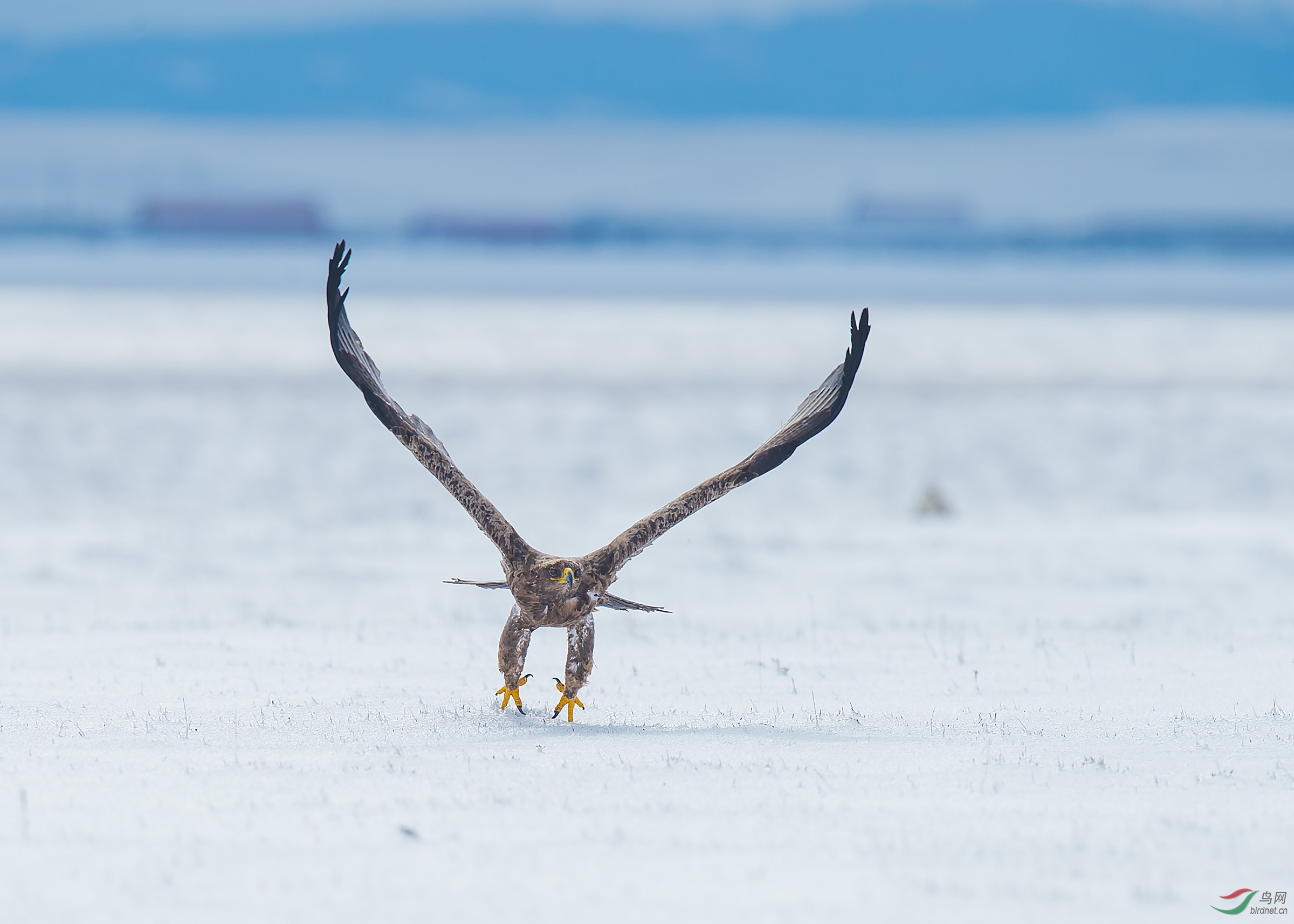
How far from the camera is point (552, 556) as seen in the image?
25.2 ft

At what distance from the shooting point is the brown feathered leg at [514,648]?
24.4 feet

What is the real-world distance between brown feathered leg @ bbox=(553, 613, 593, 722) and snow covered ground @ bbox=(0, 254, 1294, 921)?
18 centimetres

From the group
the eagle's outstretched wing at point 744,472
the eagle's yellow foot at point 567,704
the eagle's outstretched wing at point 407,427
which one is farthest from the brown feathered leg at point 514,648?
the eagle's outstretched wing at point 744,472

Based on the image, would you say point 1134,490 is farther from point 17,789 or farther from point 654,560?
point 17,789

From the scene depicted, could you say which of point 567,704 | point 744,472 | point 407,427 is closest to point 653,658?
point 567,704

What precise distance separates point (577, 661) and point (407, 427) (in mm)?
1497

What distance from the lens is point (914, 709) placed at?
8.39 meters

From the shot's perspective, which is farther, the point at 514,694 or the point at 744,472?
the point at 514,694

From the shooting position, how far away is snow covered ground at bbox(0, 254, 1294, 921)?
5.47 m

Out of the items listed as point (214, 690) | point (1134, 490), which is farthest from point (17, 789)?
point (1134, 490)

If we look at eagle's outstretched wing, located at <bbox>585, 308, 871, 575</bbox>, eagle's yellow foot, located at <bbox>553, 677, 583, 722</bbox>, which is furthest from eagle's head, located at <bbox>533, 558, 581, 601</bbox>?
eagle's yellow foot, located at <bbox>553, 677, 583, 722</bbox>

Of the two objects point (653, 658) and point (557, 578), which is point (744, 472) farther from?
point (653, 658)

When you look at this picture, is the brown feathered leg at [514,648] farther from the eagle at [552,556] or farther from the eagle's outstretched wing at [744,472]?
the eagle's outstretched wing at [744,472]

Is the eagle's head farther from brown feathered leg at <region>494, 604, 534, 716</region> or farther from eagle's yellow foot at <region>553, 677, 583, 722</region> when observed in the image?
eagle's yellow foot at <region>553, 677, 583, 722</region>
